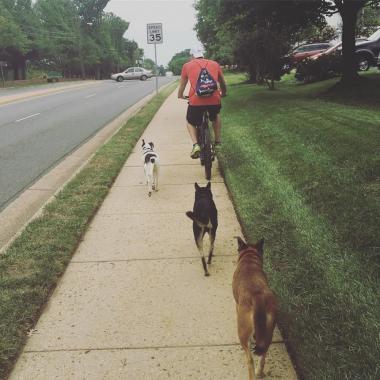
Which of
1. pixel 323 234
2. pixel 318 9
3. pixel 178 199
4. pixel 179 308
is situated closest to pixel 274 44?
pixel 318 9

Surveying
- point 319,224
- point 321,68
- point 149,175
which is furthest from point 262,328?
point 321,68

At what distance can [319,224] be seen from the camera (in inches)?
196

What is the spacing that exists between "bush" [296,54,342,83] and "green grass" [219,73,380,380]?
447 inches

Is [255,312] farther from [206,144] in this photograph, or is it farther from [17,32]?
[17,32]

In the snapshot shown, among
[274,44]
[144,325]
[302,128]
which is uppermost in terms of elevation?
[274,44]

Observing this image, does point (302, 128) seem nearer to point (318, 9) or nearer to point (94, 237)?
point (94, 237)

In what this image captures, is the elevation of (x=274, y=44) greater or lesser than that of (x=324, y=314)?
greater

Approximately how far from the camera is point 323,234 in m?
4.72

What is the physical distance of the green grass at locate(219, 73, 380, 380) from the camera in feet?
9.84

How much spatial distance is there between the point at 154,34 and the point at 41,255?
18591mm

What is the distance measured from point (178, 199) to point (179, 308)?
2.86 metres

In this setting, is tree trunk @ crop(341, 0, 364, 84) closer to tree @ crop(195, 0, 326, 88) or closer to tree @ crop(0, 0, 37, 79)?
tree @ crop(195, 0, 326, 88)

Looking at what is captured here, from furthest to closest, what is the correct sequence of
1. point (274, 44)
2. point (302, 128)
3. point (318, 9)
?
point (274, 44) < point (318, 9) < point (302, 128)

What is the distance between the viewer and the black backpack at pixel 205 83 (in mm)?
6785
